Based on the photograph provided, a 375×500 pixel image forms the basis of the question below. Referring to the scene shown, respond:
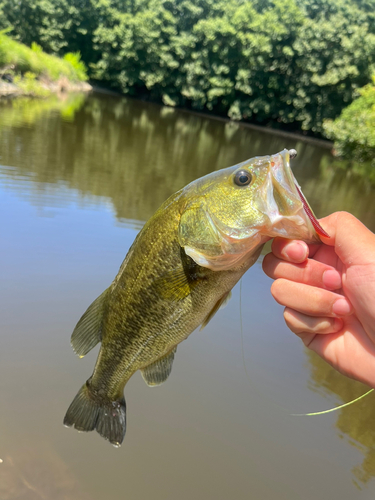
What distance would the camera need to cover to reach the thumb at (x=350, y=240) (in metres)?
1.83

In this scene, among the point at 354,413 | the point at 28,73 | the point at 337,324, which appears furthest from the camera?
the point at 28,73

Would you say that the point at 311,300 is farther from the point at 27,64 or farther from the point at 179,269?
the point at 27,64

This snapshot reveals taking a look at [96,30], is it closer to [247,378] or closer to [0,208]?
[0,208]

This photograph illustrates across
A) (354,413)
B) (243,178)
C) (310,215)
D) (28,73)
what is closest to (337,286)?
(310,215)

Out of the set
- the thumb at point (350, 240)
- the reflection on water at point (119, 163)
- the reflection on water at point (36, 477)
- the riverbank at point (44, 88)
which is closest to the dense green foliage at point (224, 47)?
the riverbank at point (44, 88)

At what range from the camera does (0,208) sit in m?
6.83

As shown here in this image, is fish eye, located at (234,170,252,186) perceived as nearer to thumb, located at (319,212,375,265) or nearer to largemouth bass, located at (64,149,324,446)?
largemouth bass, located at (64,149,324,446)

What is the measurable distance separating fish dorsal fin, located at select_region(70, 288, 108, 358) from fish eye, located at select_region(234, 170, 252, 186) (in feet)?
3.10

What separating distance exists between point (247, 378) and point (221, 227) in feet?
9.45

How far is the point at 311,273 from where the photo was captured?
1.93 meters

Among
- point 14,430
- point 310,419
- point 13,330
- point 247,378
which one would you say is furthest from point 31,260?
point 310,419

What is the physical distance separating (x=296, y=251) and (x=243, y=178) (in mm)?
413

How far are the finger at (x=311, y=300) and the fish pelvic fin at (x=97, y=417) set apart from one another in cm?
115

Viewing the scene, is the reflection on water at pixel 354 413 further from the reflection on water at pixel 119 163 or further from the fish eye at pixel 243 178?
the reflection on water at pixel 119 163
